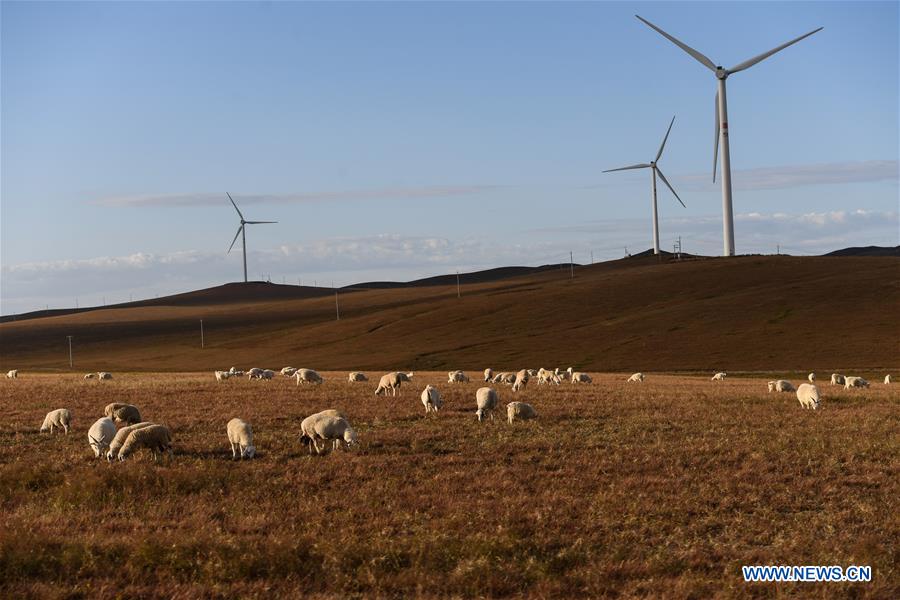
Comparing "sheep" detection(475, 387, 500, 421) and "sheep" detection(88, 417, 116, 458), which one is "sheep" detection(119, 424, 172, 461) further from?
"sheep" detection(475, 387, 500, 421)

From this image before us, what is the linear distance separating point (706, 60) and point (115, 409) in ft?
244

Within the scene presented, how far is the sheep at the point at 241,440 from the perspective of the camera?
15008mm

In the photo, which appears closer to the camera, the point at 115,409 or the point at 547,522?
the point at 547,522

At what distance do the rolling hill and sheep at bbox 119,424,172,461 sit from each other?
52.3m

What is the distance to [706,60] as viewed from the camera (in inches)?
3260

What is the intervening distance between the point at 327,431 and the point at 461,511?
5202 millimetres

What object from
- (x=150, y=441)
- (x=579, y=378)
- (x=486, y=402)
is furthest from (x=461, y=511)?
(x=579, y=378)

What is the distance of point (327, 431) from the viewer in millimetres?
16062

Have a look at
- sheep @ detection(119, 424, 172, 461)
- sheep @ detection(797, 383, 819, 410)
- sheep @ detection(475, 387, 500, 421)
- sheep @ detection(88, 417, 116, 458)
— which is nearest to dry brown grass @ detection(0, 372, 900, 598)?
sheep @ detection(88, 417, 116, 458)

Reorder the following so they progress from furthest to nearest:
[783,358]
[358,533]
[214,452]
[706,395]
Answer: [783,358] < [706,395] < [214,452] < [358,533]

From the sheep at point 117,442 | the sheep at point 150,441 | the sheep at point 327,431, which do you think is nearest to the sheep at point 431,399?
the sheep at point 327,431

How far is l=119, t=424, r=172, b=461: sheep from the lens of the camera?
1514 cm

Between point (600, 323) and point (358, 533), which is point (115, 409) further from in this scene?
point (600, 323)

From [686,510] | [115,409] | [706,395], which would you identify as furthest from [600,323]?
[686,510]
